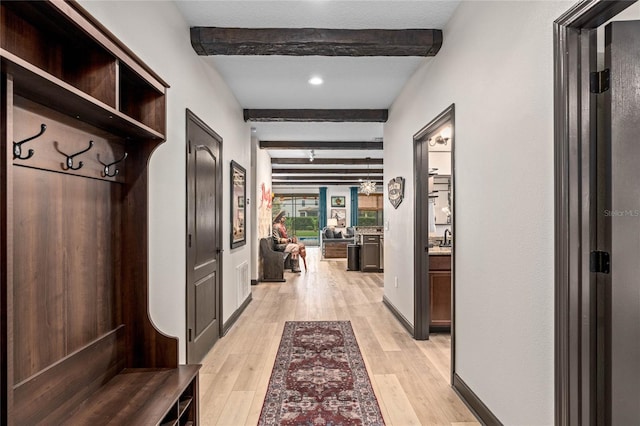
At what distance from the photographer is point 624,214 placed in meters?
1.48

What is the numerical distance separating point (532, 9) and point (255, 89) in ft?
10.8

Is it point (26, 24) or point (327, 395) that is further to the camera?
point (327, 395)

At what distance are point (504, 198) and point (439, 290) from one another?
216 centimetres

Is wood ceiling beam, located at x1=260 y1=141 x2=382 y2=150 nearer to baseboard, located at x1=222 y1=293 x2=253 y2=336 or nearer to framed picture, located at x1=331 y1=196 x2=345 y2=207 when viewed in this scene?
baseboard, located at x1=222 y1=293 x2=253 y2=336

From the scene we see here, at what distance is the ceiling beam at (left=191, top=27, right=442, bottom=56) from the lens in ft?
9.84

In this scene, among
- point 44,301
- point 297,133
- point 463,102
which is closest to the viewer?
point 44,301

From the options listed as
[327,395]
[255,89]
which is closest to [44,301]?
[327,395]

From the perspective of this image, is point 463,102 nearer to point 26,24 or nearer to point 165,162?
point 165,162

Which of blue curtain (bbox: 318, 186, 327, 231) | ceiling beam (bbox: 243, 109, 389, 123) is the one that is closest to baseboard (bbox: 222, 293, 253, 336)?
ceiling beam (bbox: 243, 109, 389, 123)

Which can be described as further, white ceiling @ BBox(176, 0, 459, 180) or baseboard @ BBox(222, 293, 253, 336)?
baseboard @ BBox(222, 293, 253, 336)

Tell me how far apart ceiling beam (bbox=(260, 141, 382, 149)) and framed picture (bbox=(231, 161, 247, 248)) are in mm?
2026

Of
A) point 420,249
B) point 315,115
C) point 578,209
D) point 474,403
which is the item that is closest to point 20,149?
point 578,209

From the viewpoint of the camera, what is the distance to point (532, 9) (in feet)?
5.82

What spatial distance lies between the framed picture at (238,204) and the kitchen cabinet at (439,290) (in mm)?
2357
